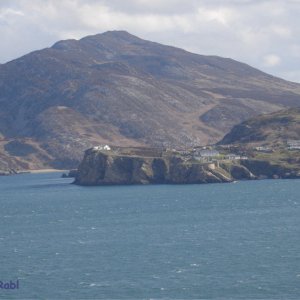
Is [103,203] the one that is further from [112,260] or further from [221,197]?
[112,260]

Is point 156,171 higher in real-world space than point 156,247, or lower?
higher

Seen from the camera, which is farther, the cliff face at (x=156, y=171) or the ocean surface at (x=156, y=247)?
the cliff face at (x=156, y=171)

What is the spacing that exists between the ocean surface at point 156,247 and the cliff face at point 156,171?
115 feet

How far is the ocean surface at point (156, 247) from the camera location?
65.2 metres

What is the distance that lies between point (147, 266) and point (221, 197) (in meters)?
71.8

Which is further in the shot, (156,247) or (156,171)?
(156,171)

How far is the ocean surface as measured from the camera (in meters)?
65.2

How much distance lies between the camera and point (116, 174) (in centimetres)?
19538

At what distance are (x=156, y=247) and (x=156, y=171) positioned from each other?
107 meters

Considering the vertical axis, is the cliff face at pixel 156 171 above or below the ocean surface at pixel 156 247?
above

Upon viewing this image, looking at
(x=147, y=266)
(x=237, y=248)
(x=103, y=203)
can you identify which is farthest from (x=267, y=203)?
(x=147, y=266)

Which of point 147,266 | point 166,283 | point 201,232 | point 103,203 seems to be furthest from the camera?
point 103,203

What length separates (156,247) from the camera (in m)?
84.9

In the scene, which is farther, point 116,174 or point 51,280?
point 116,174
